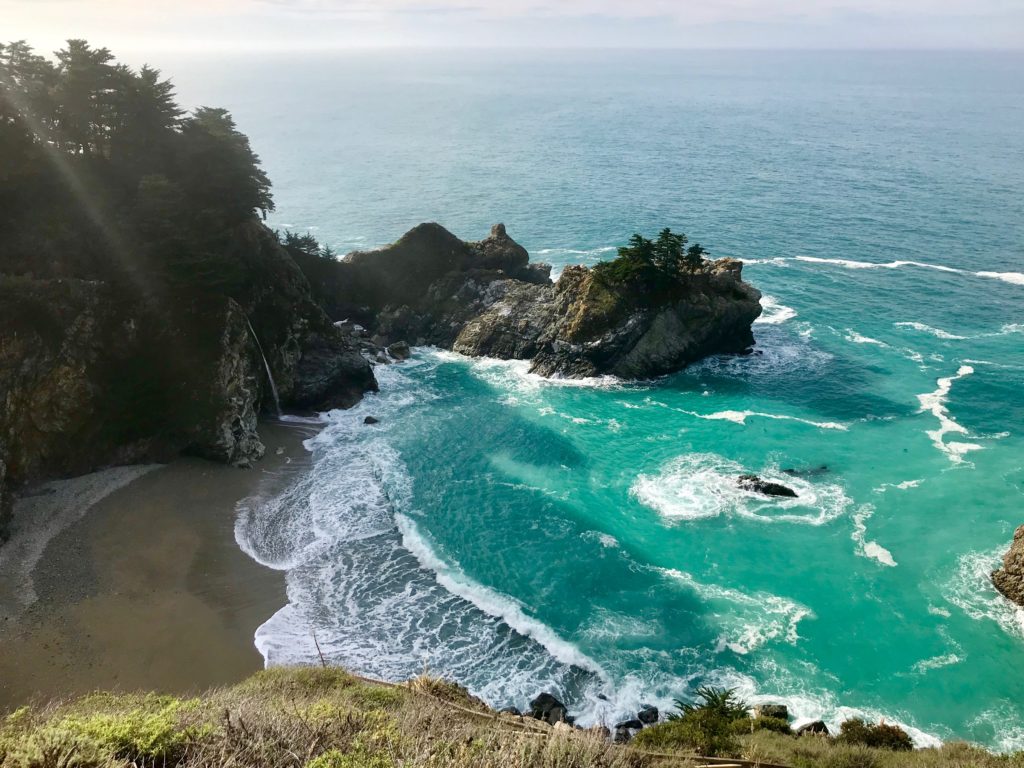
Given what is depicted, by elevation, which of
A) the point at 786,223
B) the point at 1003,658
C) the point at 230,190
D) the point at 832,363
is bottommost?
the point at 1003,658

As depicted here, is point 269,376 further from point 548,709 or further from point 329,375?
point 548,709

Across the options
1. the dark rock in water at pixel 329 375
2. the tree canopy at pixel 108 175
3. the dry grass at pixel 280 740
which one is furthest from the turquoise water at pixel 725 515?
the tree canopy at pixel 108 175

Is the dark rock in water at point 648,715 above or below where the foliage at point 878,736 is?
below

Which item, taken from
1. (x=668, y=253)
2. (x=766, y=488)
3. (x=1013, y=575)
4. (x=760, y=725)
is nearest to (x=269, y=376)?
(x=668, y=253)

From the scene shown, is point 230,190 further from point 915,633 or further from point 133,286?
point 915,633

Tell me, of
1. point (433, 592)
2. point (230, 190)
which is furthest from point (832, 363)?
point (230, 190)

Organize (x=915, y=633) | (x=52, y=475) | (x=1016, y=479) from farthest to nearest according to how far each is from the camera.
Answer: (x=1016, y=479) < (x=52, y=475) < (x=915, y=633)

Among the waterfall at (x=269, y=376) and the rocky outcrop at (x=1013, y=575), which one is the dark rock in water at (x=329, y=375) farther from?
the rocky outcrop at (x=1013, y=575)
